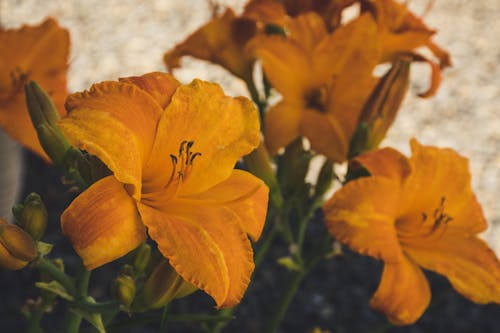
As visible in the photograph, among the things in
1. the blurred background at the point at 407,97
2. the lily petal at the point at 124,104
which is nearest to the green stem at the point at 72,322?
the lily petal at the point at 124,104

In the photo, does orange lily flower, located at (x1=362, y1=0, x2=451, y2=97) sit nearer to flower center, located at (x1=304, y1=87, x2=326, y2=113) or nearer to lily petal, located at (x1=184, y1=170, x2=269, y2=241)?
flower center, located at (x1=304, y1=87, x2=326, y2=113)

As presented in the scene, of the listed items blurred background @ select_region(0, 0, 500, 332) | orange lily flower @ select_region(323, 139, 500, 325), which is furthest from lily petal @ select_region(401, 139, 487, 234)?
blurred background @ select_region(0, 0, 500, 332)

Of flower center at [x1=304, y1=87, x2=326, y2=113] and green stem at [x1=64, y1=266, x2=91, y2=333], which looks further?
flower center at [x1=304, y1=87, x2=326, y2=113]

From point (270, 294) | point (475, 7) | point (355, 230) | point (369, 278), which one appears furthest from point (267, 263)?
point (475, 7)

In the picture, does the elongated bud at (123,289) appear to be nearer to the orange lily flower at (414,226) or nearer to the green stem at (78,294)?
the green stem at (78,294)

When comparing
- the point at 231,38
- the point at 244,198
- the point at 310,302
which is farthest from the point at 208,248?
the point at 310,302

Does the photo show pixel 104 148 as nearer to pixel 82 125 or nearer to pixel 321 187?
pixel 82 125

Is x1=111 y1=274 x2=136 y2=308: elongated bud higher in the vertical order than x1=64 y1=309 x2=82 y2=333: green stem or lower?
higher
